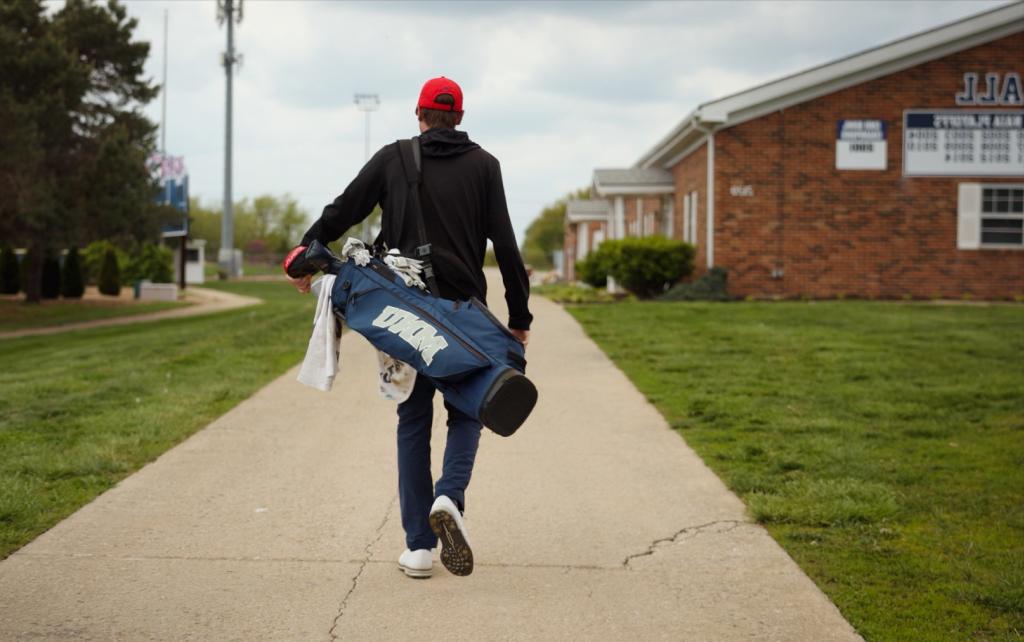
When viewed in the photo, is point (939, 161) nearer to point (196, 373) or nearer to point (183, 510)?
point (196, 373)

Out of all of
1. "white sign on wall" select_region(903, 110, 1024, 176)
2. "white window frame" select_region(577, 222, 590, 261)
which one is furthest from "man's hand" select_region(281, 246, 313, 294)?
"white window frame" select_region(577, 222, 590, 261)

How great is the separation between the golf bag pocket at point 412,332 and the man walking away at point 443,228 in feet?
0.77

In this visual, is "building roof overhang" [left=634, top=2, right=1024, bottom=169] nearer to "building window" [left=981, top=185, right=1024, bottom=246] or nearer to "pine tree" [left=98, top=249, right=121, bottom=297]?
"building window" [left=981, top=185, right=1024, bottom=246]

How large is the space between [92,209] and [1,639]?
965 inches

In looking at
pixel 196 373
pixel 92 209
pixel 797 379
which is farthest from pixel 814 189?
pixel 92 209

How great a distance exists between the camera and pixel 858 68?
22.5 metres

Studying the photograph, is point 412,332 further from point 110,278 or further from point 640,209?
point 110,278

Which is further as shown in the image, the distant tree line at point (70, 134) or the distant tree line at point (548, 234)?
the distant tree line at point (548, 234)

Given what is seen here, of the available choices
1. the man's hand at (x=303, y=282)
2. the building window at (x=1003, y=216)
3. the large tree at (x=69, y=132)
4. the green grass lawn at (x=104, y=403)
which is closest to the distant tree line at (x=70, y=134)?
the large tree at (x=69, y=132)

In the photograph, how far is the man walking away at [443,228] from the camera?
4.58m

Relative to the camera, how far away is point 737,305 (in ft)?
67.0

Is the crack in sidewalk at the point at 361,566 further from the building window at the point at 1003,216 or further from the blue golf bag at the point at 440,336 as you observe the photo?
the building window at the point at 1003,216

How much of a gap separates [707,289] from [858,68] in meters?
5.31

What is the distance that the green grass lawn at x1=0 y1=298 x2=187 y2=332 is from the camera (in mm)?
26703
